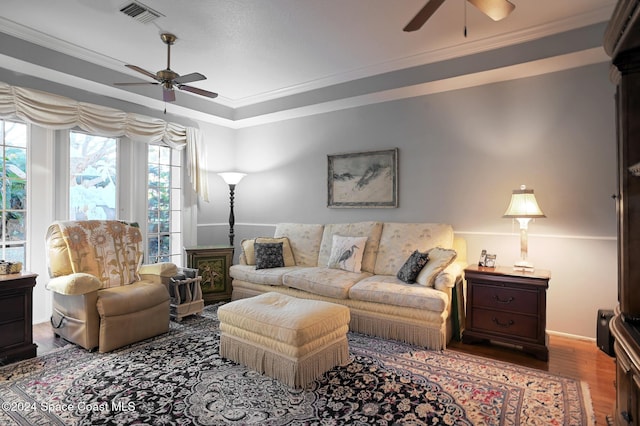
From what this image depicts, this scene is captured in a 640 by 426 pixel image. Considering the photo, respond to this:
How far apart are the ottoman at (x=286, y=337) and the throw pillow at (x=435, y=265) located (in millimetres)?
935

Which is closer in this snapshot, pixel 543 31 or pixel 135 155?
pixel 543 31

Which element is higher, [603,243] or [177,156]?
[177,156]

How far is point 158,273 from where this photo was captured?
363 centimetres

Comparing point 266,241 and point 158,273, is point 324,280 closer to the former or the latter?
point 266,241

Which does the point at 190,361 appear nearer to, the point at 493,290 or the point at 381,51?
the point at 493,290

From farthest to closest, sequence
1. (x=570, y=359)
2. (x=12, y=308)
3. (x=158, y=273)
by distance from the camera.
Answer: (x=158, y=273) < (x=570, y=359) < (x=12, y=308)

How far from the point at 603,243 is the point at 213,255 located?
13.8 feet

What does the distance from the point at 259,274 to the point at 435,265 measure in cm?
202

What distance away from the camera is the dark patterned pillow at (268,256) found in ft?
14.5

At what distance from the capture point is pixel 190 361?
284cm

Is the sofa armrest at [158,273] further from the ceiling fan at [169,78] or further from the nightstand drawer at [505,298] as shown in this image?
the nightstand drawer at [505,298]

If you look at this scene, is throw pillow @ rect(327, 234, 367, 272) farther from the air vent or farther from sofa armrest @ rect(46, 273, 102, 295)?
the air vent

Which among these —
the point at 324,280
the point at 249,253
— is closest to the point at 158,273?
the point at 249,253

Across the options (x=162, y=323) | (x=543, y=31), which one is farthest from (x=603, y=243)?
(x=162, y=323)
